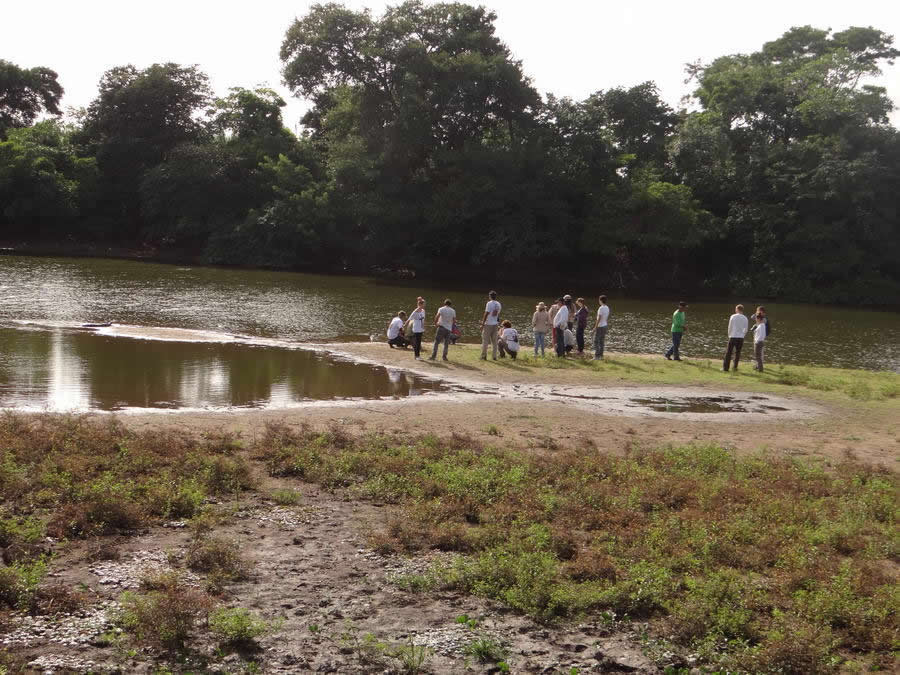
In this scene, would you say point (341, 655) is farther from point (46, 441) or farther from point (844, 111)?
point (844, 111)

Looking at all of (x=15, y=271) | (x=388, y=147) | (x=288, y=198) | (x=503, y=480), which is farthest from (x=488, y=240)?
(x=503, y=480)

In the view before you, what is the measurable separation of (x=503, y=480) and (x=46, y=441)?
6.50 meters

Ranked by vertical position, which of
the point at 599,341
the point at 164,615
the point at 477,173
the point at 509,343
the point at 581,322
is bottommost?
the point at 164,615

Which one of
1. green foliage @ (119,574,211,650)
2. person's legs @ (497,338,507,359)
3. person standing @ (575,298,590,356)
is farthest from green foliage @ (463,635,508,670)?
person standing @ (575,298,590,356)

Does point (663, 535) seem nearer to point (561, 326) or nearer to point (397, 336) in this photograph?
point (561, 326)

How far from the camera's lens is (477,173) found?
167 ft

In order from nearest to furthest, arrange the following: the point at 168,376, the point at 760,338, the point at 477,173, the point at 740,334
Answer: the point at 168,376
the point at 740,334
the point at 760,338
the point at 477,173

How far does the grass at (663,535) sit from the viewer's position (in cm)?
739

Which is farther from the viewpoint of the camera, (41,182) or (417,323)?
(41,182)

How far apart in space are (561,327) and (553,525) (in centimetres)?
1430

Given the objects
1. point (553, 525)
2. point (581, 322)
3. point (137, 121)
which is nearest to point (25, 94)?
point (137, 121)

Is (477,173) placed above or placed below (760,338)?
Answer: above

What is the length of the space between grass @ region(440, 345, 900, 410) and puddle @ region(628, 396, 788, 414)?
1.50 m

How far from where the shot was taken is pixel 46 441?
11320 millimetres
